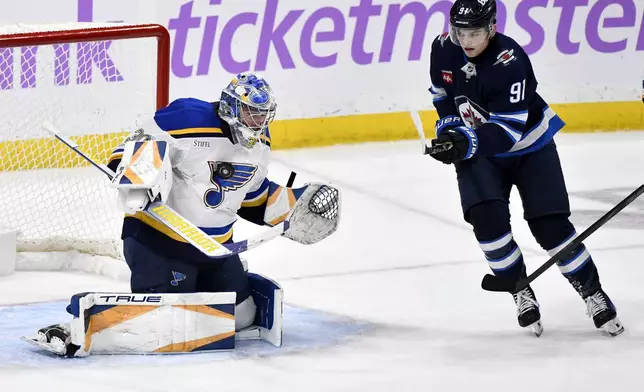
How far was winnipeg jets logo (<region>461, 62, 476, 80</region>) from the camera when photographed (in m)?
3.95

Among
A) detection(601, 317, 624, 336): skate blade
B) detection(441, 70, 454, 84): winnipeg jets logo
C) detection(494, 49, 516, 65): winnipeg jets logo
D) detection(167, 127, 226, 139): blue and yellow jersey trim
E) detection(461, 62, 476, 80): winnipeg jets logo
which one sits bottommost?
detection(601, 317, 624, 336): skate blade

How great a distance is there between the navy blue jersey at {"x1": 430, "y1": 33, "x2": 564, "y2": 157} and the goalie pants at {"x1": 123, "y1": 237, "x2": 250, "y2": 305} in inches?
29.7

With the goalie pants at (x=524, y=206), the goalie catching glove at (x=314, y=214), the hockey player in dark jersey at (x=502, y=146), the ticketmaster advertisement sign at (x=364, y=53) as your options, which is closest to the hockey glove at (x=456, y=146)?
the hockey player in dark jersey at (x=502, y=146)

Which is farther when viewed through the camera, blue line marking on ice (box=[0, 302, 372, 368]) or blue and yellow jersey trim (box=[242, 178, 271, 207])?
blue and yellow jersey trim (box=[242, 178, 271, 207])

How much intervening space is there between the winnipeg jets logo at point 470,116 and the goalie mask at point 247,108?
24.1 inches

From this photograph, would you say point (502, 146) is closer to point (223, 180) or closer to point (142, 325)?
point (223, 180)

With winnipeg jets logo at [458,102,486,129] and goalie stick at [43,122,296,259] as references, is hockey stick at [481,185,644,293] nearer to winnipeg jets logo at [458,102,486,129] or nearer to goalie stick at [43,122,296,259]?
winnipeg jets logo at [458,102,486,129]

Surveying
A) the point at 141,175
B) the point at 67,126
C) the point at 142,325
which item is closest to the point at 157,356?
the point at 142,325

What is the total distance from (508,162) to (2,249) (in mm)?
1868

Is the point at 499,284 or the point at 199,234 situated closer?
the point at 199,234

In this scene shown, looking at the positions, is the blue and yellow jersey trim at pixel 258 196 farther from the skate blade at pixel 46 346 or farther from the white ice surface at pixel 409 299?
the skate blade at pixel 46 346

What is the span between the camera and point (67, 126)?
5184 mm

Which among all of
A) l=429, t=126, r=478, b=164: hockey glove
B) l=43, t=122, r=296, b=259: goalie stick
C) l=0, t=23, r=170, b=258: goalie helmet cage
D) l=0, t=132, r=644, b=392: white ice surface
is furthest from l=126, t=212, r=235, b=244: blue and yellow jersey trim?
l=0, t=23, r=170, b=258: goalie helmet cage

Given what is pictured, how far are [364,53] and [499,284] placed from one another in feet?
10.6
